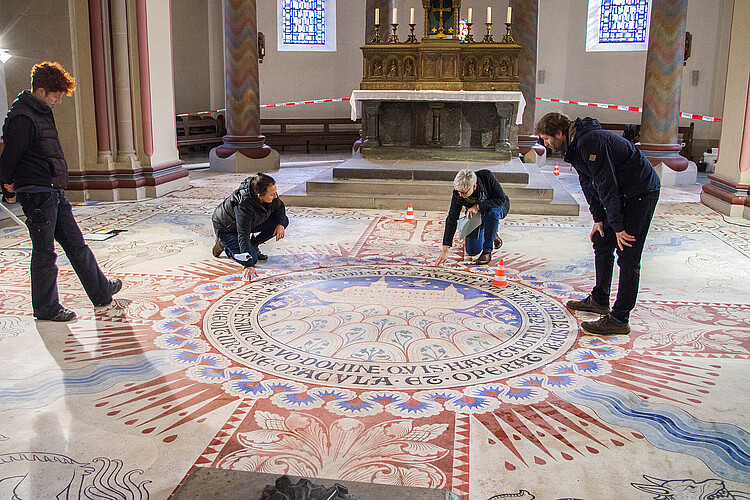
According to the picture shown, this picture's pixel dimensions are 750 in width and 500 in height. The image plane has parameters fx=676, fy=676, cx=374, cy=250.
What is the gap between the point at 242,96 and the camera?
42.2 ft

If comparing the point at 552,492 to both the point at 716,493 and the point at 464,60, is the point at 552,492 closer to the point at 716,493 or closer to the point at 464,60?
the point at 716,493

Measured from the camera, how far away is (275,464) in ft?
9.66

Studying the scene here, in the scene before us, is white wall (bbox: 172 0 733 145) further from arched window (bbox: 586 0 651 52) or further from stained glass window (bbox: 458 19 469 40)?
stained glass window (bbox: 458 19 469 40)

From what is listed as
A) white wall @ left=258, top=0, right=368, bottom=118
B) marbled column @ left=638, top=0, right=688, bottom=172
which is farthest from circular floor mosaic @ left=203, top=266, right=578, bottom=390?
white wall @ left=258, top=0, right=368, bottom=118

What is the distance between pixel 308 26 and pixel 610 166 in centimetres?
1562

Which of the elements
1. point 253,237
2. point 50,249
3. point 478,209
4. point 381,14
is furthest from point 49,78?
point 381,14

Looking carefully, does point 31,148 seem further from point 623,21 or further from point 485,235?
point 623,21

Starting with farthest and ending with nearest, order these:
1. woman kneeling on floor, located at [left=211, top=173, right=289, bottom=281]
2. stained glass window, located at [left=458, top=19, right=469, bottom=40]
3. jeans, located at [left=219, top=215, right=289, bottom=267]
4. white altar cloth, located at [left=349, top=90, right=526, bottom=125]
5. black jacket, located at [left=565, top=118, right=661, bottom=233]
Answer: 1. stained glass window, located at [left=458, top=19, right=469, bottom=40]
2. white altar cloth, located at [left=349, top=90, right=526, bottom=125]
3. jeans, located at [left=219, top=215, right=289, bottom=267]
4. woman kneeling on floor, located at [left=211, top=173, right=289, bottom=281]
5. black jacket, located at [left=565, top=118, right=661, bottom=233]

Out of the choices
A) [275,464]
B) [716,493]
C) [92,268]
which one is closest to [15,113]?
[92,268]

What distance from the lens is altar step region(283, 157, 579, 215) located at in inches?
351

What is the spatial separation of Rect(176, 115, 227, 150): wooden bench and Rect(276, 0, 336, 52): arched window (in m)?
3.00

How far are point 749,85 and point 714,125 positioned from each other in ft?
22.6

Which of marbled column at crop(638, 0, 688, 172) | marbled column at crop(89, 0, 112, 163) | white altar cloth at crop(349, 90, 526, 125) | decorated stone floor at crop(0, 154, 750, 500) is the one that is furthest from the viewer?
marbled column at crop(638, 0, 688, 172)

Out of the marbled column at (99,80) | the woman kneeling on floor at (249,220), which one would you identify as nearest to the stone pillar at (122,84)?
the marbled column at (99,80)
